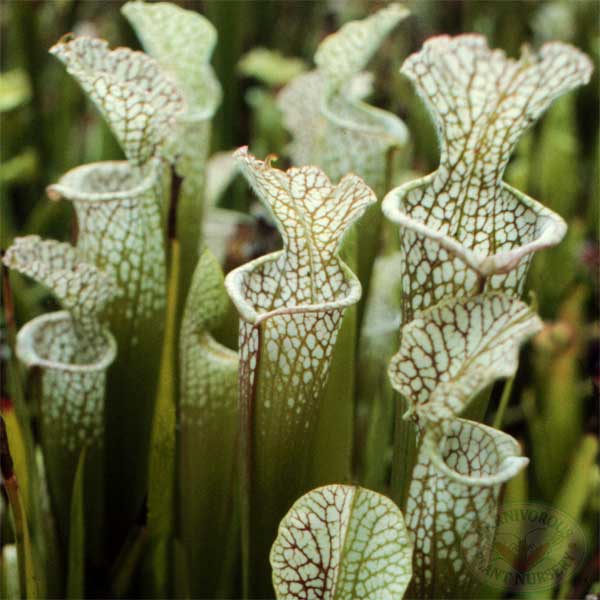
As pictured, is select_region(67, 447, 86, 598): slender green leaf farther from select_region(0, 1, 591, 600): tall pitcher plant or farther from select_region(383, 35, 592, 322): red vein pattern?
select_region(383, 35, 592, 322): red vein pattern

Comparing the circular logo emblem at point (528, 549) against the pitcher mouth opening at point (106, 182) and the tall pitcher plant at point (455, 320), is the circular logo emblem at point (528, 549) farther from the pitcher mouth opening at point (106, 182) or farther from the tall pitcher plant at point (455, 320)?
the pitcher mouth opening at point (106, 182)

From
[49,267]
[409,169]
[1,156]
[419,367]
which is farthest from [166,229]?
[409,169]

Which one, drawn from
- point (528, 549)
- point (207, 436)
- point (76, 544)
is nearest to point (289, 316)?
point (207, 436)

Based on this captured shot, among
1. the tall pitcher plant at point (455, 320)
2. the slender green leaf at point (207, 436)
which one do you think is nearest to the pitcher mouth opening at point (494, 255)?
the tall pitcher plant at point (455, 320)

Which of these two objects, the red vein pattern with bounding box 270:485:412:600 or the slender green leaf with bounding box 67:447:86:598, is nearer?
the red vein pattern with bounding box 270:485:412:600

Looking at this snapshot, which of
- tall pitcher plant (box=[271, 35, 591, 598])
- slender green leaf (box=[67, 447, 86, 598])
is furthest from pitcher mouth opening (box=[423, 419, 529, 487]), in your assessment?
slender green leaf (box=[67, 447, 86, 598])

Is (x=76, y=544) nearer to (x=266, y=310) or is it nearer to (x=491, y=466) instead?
(x=266, y=310)
